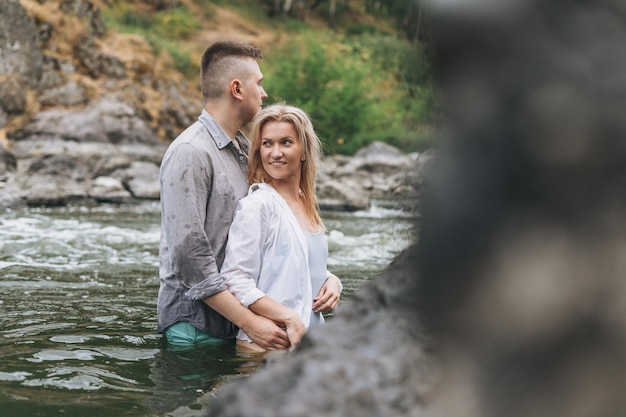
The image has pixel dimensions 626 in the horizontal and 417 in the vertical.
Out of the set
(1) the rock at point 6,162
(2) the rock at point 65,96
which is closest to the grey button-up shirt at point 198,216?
(1) the rock at point 6,162

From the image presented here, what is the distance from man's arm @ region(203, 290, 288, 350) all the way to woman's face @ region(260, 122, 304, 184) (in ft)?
2.30

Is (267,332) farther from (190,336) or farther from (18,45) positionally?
(18,45)

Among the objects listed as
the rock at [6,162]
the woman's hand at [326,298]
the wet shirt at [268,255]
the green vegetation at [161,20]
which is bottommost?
the rock at [6,162]

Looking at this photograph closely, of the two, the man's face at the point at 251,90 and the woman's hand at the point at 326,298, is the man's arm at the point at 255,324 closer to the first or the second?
the woman's hand at the point at 326,298

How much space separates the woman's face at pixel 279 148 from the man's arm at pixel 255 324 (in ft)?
2.30

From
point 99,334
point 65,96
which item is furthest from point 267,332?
point 65,96

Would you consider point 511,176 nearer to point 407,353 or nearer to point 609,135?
point 609,135

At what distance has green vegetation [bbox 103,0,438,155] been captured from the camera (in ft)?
3.71

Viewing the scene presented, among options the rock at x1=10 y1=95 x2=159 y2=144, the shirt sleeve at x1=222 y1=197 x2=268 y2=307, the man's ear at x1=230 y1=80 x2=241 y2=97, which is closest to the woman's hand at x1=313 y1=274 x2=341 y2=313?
the shirt sleeve at x1=222 y1=197 x2=268 y2=307

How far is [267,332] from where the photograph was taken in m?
3.59

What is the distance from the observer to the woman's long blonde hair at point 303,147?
385 centimetres

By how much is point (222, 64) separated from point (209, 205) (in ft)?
2.65

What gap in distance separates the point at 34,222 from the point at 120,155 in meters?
6.97

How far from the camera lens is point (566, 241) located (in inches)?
38.2
